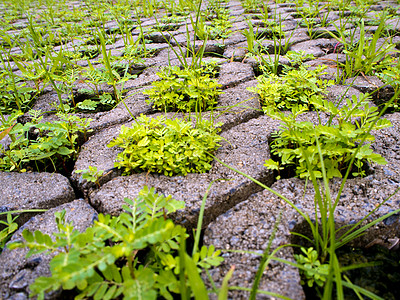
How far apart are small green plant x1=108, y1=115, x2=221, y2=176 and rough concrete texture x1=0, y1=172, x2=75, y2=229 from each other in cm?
27

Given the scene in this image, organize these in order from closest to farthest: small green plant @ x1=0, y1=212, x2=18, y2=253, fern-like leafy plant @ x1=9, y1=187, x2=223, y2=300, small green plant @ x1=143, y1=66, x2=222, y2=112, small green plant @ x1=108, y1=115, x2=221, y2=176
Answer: fern-like leafy plant @ x1=9, y1=187, x2=223, y2=300, small green plant @ x1=0, y1=212, x2=18, y2=253, small green plant @ x1=108, y1=115, x2=221, y2=176, small green plant @ x1=143, y1=66, x2=222, y2=112

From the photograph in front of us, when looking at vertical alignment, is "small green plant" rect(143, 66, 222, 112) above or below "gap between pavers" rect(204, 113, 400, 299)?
above

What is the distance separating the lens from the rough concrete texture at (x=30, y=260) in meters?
0.84

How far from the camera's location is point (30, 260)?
0.91 meters

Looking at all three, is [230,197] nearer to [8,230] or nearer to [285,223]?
[285,223]

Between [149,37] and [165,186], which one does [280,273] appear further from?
[149,37]

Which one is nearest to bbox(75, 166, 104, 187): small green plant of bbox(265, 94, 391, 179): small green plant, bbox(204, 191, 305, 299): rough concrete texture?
bbox(204, 191, 305, 299): rough concrete texture

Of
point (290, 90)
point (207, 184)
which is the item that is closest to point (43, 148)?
point (207, 184)

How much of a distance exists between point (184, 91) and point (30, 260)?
1127mm

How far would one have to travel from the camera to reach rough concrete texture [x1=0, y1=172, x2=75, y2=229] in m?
1.14

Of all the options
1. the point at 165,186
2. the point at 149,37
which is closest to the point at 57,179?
the point at 165,186

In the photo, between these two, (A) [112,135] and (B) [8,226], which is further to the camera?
(A) [112,135]

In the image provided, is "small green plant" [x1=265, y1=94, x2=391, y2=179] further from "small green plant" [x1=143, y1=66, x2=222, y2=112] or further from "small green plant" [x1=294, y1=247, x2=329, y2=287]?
"small green plant" [x1=143, y1=66, x2=222, y2=112]

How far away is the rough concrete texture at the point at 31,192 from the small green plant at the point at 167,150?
27 cm
